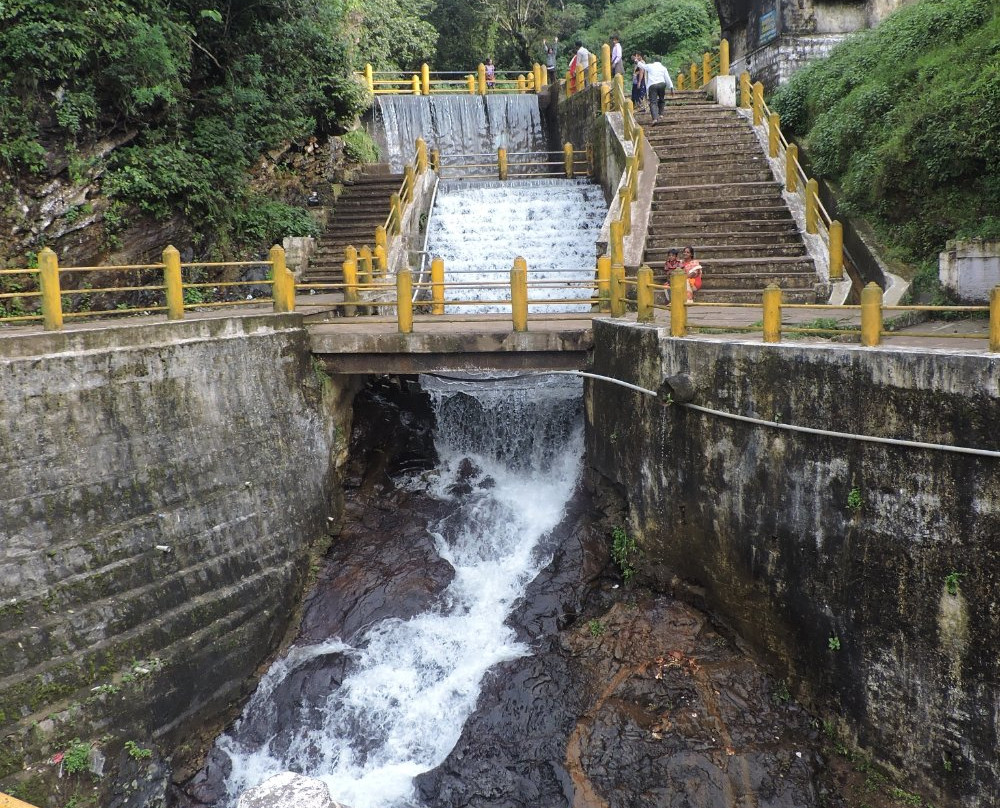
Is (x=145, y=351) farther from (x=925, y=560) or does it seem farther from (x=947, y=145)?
(x=947, y=145)

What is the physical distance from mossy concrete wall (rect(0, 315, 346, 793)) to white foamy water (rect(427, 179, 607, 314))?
6553 millimetres

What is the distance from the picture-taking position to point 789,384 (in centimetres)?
842

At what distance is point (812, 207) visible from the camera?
48.2 ft

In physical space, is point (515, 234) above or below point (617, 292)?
above

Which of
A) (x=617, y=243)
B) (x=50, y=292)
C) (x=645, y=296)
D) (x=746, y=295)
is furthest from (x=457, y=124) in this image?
(x=50, y=292)

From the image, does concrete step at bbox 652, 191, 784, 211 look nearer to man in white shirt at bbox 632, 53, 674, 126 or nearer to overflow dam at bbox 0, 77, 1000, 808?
man in white shirt at bbox 632, 53, 674, 126

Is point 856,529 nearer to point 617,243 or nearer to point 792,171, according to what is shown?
point 617,243

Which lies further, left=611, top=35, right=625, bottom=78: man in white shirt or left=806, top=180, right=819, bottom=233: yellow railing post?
left=611, top=35, right=625, bottom=78: man in white shirt

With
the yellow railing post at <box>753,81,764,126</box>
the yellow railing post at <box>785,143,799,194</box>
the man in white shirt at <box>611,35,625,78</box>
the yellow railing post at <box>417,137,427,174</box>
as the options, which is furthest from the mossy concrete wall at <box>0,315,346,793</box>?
the man in white shirt at <box>611,35,625,78</box>

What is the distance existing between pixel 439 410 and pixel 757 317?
215 inches

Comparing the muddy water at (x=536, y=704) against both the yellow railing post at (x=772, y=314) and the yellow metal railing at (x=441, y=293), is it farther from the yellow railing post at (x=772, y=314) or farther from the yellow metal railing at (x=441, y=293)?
the yellow railing post at (x=772, y=314)

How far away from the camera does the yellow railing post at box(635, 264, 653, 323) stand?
10.8 meters

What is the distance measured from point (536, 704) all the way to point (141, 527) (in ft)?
15.9

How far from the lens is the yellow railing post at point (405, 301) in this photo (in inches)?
464
